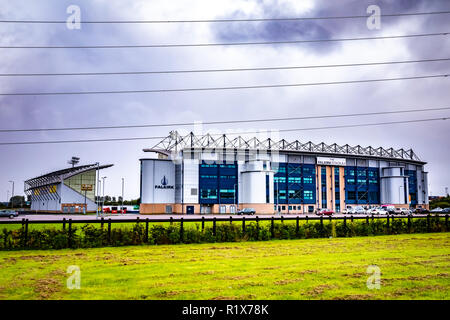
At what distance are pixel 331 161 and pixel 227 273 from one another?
315ft

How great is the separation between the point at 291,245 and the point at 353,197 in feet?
297

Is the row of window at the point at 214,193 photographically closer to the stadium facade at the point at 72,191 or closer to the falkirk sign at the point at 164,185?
the falkirk sign at the point at 164,185

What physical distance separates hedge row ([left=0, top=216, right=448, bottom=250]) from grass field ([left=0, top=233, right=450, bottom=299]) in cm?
119

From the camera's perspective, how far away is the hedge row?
21.2 m

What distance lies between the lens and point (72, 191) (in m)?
93.4

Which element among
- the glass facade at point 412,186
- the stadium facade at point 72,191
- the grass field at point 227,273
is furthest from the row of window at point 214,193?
the grass field at point 227,273

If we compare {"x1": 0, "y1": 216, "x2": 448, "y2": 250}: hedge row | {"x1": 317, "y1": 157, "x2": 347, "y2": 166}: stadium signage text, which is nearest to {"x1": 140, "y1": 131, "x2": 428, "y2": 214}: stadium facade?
{"x1": 317, "y1": 157, "x2": 347, "y2": 166}: stadium signage text

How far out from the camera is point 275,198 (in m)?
96.3

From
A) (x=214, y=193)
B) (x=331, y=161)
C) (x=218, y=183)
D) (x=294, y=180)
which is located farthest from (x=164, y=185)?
(x=331, y=161)

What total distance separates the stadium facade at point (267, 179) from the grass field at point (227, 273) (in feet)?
225

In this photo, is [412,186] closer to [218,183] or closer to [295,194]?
[295,194]
